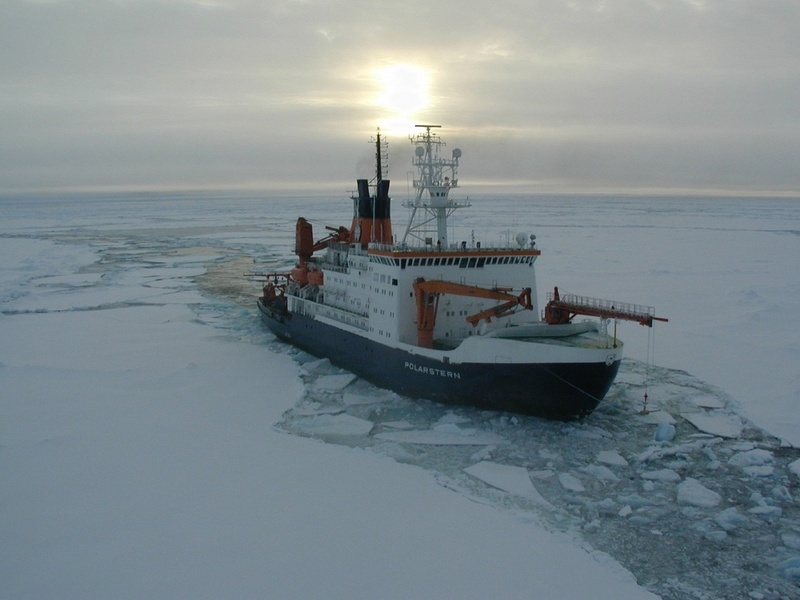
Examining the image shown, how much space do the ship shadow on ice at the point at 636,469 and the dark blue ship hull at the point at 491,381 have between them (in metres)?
0.28

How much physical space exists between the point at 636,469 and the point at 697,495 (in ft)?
3.41

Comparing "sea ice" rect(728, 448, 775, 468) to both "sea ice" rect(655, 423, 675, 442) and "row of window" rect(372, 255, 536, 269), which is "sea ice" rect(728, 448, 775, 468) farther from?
"row of window" rect(372, 255, 536, 269)

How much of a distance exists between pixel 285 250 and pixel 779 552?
33.4m

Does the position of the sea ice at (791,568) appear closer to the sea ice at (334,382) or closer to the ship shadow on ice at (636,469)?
the ship shadow on ice at (636,469)

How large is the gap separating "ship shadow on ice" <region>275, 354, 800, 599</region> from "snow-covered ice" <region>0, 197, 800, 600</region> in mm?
37

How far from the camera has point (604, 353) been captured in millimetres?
10375

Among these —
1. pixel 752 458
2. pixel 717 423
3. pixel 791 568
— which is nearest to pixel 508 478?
pixel 791 568

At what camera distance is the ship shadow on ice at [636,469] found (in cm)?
705

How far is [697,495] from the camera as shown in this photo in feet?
27.5

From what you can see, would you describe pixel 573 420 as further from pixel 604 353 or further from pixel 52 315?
pixel 52 315

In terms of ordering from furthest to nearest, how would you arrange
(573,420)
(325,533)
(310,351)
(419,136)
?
(310,351) < (419,136) < (573,420) < (325,533)

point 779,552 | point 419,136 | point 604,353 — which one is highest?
point 419,136

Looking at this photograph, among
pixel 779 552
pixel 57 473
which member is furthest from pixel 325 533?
pixel 779 552

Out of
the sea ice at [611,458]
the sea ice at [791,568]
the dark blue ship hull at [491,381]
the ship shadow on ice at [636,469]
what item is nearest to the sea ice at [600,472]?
the ship shadow on ice at [636,469]
